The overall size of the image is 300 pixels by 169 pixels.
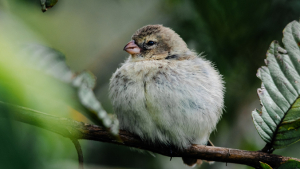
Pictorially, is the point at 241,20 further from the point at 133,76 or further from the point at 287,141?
the point at 287,141

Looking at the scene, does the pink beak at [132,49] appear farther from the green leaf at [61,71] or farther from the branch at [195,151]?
the green leaf at [61,71]

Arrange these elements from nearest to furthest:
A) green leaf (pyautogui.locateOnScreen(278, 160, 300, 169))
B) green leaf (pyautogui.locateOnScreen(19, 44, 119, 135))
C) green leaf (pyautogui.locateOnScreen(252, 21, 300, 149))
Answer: green leaf (pyautogui.locateOnScreen(19, 44, 119, 135))
green leaf (pyautogui.locateOnScreen(278, 160, 300, 169))
green leaf (pyautogui.locateOnScreen(252, 21, 300, 149))

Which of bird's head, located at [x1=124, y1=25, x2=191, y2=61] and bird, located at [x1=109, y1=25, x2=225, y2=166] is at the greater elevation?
bird's head, located at [x1=124, y1=25, x2=191, y2=61]

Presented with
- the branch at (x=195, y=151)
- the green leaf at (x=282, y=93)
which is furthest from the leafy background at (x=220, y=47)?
the green leaf at (x=282, y=93)

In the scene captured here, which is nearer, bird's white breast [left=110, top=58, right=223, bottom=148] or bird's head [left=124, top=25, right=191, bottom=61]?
bird's white breast [left=110, top=58, right=223, bottom=148]

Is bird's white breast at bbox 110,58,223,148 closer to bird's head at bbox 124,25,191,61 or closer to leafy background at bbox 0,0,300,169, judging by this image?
bird's head at bbox 124,25,191,61

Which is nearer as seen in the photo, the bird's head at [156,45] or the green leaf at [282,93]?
the green leaf at [282,93]

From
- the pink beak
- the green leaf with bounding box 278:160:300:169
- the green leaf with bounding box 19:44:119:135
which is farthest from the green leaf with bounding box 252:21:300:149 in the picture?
the pink beak

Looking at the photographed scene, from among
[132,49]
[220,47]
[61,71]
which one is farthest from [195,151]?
[61,71]
